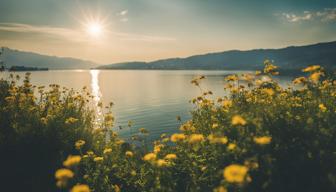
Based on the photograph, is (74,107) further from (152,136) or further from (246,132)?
(152,136)

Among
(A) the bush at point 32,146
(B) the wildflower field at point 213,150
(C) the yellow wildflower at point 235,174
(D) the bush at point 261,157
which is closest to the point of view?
(C) the yellow wildflower at point 235,174

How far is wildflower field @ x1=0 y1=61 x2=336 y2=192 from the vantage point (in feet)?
14.3

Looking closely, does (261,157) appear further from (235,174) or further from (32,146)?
(32,146)

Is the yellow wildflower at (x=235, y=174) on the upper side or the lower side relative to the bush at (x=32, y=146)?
upper

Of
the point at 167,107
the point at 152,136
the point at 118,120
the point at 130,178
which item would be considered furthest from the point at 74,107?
the point at 167,107

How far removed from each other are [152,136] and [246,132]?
16760 mm

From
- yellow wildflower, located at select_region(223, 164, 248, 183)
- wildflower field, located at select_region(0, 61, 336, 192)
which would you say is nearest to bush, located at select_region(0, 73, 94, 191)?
wildflower field, located at select_region(0, 61, 336, 192)

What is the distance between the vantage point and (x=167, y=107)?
34.3 metres

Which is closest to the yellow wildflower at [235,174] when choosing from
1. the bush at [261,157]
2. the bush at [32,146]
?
the bush at [261,157]

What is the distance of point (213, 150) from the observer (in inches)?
212

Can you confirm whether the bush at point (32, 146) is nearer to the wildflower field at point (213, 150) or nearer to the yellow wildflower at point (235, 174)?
the wildflower field at point (213, 150)

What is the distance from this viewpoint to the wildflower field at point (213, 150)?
14.3 ft

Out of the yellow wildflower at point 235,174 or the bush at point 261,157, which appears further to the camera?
the bush at point 261,157

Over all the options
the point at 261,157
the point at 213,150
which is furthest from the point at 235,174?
the point at 213,150
